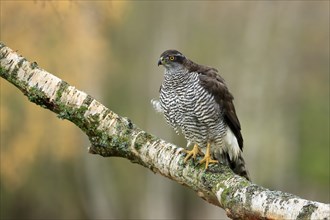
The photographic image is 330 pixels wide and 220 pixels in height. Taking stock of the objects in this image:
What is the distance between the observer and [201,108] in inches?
226

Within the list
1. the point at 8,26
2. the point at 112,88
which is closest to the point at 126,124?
the point at 8,26

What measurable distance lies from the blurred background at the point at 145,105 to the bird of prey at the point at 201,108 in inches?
245

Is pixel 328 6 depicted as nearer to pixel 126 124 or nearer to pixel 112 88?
pixel 112 88

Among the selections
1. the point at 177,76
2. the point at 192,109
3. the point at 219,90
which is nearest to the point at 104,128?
the point at 192,109

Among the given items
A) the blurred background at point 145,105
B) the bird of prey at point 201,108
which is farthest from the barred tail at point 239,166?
the blurred background at point 145,105

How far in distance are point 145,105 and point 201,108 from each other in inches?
514

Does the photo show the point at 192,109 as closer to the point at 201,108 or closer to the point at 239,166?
the point at 201,108

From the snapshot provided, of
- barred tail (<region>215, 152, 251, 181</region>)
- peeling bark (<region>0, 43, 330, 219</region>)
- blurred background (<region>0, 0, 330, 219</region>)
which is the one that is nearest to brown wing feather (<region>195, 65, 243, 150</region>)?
barred tail (<region>215, 152, 251, 181</region>)

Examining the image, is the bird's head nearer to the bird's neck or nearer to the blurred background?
the bird's neck

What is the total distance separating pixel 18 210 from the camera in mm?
16078

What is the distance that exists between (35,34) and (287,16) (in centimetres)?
736

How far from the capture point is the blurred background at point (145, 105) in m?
14.9

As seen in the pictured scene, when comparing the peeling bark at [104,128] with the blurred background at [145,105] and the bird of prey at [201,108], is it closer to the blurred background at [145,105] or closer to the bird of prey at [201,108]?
the bird of prey at [201,108]

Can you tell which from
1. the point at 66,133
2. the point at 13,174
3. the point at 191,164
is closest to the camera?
the point at 191,164
